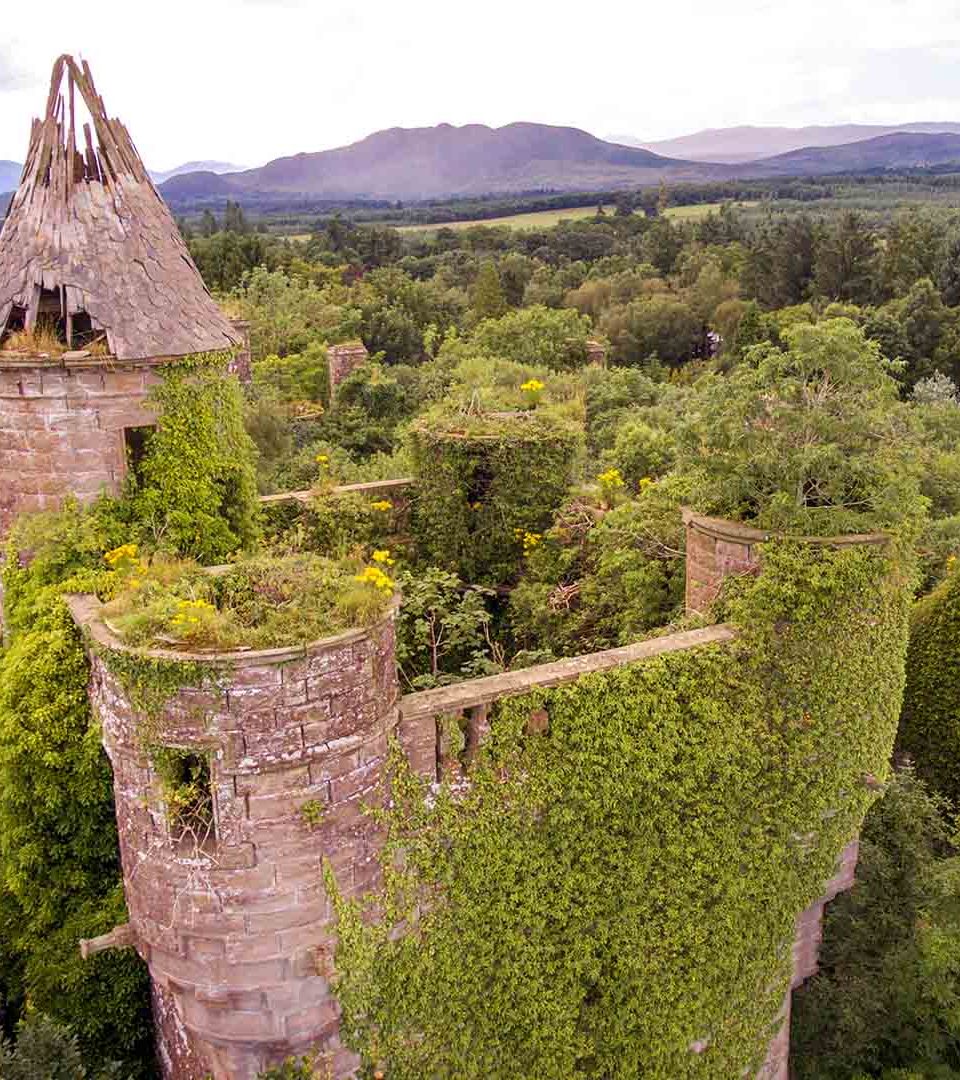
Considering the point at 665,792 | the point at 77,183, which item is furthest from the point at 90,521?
the point at 665,792

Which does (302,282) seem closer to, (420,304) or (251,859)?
(420,304)

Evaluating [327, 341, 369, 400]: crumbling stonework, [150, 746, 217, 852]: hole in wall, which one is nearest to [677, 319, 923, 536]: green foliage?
[150, 746, 217, 852]: hole in wall

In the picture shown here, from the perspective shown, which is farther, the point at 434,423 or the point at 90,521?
the point at 434,423

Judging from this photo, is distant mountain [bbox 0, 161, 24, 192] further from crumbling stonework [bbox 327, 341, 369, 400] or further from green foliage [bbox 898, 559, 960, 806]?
green foliage [bbox 898, 559, 960, 806]

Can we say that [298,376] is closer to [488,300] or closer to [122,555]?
[488,300]

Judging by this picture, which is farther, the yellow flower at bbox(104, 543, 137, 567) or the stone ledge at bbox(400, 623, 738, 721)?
the yellow flower at bbox(104, 543, 137, 567)

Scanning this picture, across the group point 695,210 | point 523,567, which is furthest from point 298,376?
point 695,210

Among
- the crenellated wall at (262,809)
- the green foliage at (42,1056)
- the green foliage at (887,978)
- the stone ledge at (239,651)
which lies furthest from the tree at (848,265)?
the green foliage at (42,1056)
